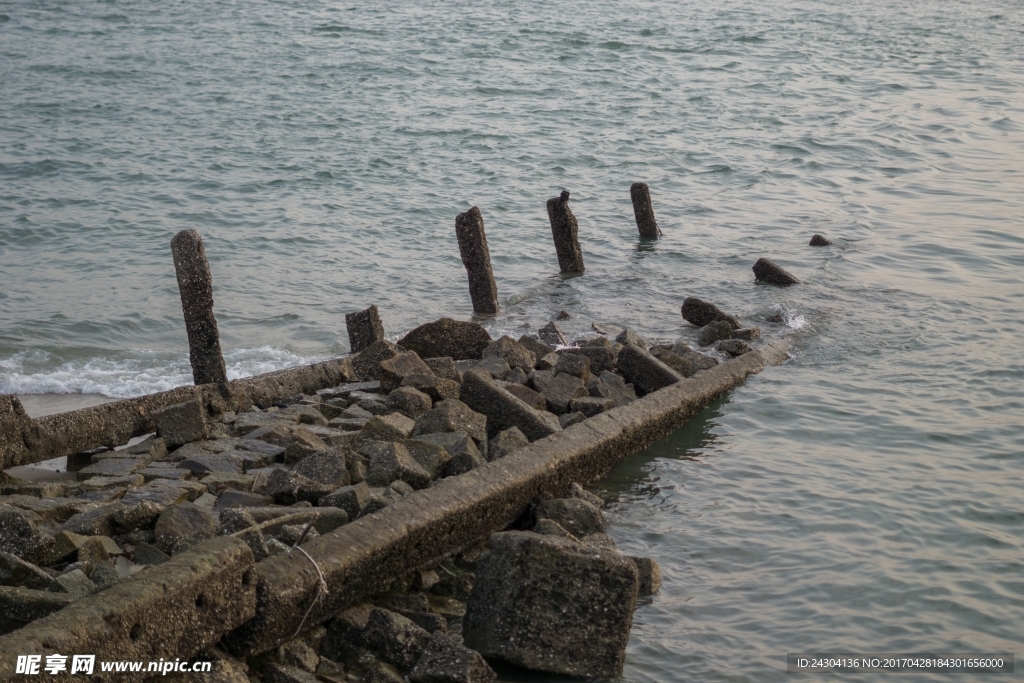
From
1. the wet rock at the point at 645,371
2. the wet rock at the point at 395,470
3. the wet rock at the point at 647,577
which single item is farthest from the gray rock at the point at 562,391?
the wet rock at the point at 647,577

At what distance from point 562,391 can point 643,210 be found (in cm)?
820

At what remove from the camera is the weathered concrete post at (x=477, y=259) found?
12242mm

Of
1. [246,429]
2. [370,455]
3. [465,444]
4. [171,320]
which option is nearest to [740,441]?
[465,444]

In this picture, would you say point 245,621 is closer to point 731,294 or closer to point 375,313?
point 375,313

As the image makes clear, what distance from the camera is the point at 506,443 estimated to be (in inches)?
297

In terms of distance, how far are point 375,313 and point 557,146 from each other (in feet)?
43.1

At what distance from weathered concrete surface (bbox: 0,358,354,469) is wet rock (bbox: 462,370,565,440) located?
1.64 meters

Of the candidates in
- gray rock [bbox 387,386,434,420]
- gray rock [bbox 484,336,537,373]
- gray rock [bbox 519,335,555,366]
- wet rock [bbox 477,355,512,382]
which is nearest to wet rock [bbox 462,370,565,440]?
gray rock [bbox 387,386,434,420]

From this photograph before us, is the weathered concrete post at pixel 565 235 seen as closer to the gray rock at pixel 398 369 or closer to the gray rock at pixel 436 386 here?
the gray rock at pixel 398 369

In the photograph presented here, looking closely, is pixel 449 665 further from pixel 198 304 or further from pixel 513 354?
pixel 513 354

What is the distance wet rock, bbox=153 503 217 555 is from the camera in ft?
18.4

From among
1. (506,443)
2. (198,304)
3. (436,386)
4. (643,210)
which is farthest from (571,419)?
(643,210)

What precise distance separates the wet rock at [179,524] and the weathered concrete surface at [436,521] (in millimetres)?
710

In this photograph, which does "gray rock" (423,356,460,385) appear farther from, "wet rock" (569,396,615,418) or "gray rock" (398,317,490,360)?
"wet rock" (569,396,615,418)
